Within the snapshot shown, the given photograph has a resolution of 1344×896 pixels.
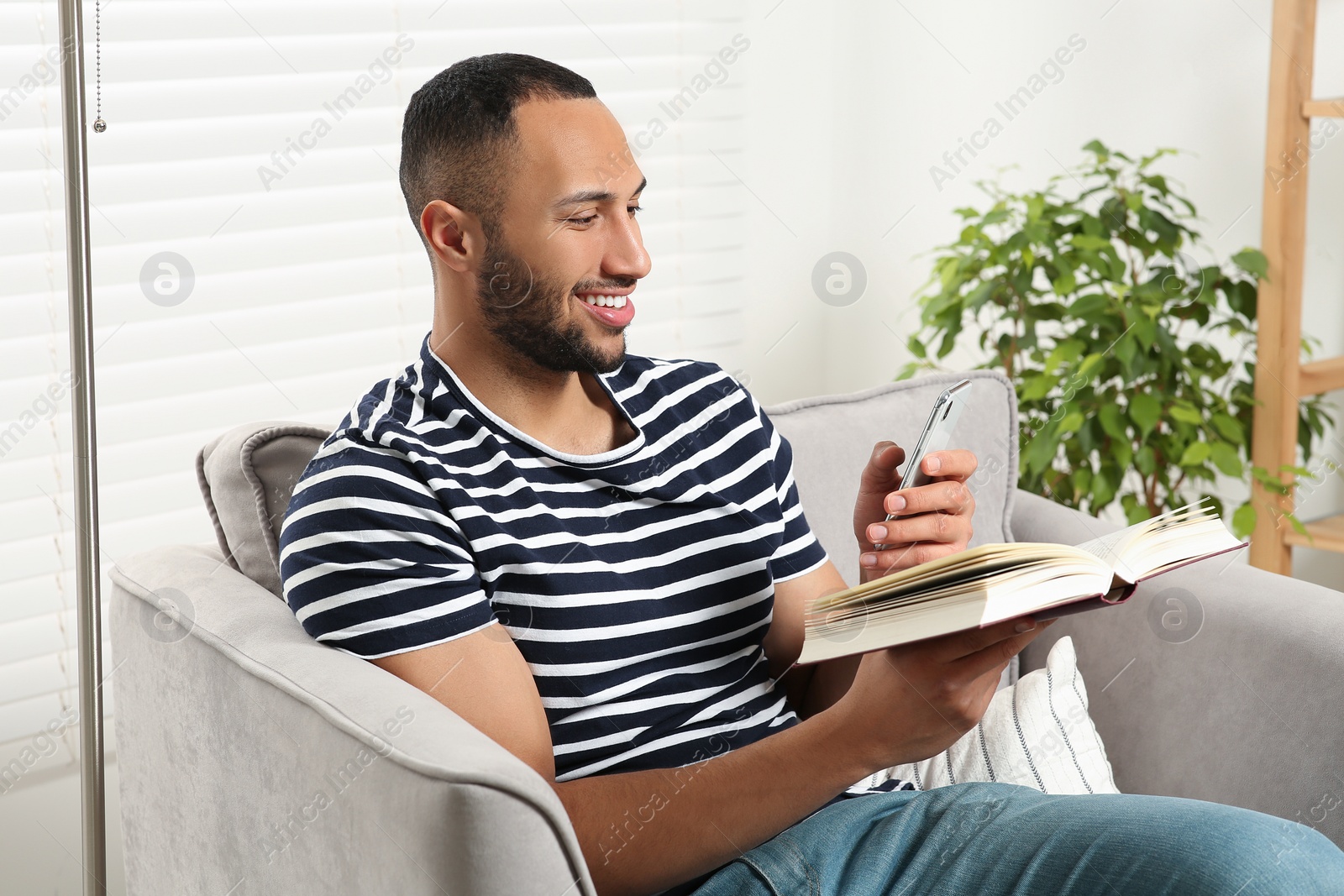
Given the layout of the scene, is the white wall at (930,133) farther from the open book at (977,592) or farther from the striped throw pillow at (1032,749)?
the open book at (977,592)

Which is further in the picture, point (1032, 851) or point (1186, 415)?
point (1186, 415)

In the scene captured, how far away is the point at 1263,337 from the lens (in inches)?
76.0

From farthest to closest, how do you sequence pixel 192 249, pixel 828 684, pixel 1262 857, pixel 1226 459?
1. pixel 1226 459
2. pixel 192 249
3. pixel 828 684
4. pixel 1262 857

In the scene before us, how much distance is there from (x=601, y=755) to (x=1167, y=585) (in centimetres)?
70

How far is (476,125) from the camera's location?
1.11 m

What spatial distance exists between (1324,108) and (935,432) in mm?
1226

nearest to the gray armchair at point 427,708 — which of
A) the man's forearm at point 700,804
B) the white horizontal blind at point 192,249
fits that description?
the man's forearm at point 700,804

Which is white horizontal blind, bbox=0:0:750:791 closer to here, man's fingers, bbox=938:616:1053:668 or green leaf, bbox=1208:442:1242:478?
man's fingers, bbox=938:616:1053:668

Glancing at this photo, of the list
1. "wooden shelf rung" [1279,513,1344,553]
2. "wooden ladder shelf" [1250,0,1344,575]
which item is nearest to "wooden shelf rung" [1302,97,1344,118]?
"wooden ladder shelf" [1250,0,1344,575]

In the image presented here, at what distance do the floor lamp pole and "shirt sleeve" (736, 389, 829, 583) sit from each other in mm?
617

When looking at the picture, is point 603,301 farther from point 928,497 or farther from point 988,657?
point 988,657

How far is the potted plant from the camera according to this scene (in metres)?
1.90

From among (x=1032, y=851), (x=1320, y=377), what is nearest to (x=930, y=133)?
(x=1320, y=377)

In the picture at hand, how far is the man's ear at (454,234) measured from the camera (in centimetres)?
112
